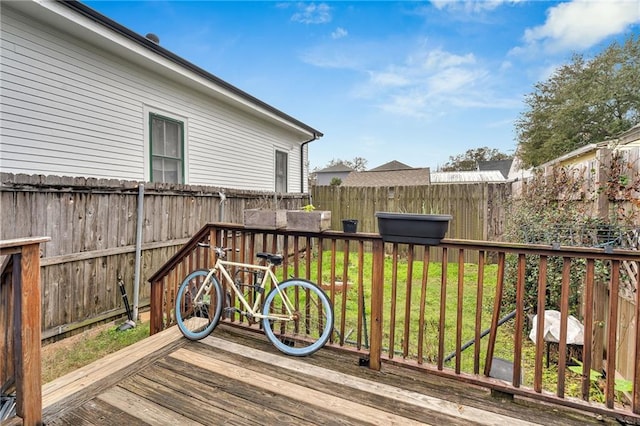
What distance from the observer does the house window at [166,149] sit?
17.4ft

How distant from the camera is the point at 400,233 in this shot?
2.07 m

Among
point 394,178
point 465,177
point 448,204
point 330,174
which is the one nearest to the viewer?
point 448,204

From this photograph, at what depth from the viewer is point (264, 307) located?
251cm

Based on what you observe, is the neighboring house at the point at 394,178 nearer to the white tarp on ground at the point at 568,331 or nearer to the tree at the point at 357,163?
the white tarp on ground at the point at 568,331

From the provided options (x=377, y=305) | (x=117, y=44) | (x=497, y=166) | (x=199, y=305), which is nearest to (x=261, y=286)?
(x=199, y=305)

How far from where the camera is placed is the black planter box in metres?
1.98

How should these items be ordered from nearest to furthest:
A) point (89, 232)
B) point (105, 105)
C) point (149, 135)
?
point (89, 232)
point (105, 105)
point (149, 135)

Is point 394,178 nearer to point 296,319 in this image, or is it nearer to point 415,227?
point 296,319

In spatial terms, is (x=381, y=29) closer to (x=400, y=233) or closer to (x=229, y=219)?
(x=229, y=219)

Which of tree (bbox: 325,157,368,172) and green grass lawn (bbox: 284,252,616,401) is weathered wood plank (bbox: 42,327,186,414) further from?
tree (bbox: 325,157,368,172)

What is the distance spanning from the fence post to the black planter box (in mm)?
152

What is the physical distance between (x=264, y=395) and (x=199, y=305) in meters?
1.26

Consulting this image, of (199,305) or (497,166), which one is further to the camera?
(497,166)

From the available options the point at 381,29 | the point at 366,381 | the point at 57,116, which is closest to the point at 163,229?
the point at 57,116
